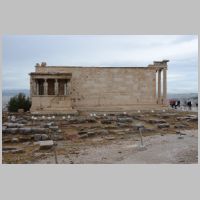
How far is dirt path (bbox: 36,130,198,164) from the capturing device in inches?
372

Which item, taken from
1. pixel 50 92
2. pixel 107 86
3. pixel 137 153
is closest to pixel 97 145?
pixel 137 153

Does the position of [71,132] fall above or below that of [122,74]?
below

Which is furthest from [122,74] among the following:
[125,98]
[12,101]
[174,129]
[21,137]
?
[21,137]

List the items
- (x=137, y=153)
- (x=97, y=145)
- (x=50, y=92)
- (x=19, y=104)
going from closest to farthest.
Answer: (x=137, y=153) < (x=97, y=145) < (x=50, y=92) < (x=19, y=104)

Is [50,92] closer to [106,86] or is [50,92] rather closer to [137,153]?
[106,86]

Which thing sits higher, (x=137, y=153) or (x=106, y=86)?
(x=106, y=86)

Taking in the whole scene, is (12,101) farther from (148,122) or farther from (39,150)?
(39,150)

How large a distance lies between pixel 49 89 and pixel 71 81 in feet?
6.48

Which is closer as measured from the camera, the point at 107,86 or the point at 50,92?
the point at 50,92

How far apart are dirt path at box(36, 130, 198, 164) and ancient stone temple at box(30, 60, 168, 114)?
592 inches

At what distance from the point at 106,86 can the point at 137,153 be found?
1900 centimetres

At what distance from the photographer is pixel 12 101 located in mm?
A: 29562

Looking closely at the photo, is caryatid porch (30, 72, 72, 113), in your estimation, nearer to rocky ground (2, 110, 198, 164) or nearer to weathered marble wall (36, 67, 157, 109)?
weathered marble wall (36, 67, 157, 109)

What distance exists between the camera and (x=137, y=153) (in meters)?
10.3
